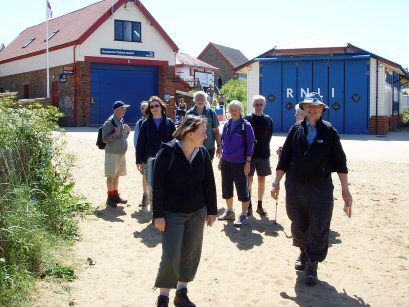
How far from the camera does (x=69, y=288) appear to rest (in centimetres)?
499

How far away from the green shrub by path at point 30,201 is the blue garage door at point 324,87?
601 inches

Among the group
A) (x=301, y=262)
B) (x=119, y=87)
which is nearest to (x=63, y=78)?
(x=119, y=87)

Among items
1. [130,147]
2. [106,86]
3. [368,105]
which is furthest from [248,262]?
[106,86]

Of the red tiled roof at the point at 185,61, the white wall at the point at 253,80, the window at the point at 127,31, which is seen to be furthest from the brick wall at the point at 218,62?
the white wall at the point at 253,80

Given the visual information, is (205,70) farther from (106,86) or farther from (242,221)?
(242,221)

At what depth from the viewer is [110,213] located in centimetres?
817

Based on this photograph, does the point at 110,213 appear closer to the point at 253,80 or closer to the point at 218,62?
the point at 253,80

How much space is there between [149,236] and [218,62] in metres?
51.9

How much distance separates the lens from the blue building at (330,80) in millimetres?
20781

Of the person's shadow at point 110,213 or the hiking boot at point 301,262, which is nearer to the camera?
the hiking boot at point 301,262

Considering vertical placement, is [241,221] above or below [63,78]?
below

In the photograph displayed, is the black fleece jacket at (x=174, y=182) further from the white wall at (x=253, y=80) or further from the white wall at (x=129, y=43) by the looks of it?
the white wall at (x=129, y=43)

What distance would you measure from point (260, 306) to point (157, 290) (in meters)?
1.00

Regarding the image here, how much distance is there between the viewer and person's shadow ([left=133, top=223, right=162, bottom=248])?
6.67 meters
